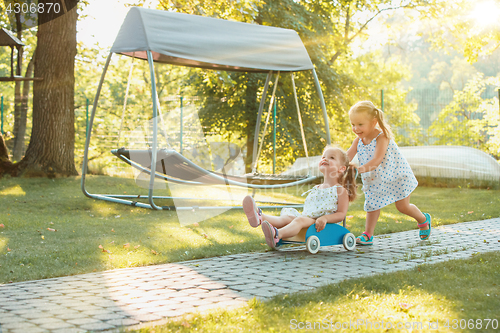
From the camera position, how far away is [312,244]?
335cm

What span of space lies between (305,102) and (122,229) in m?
10.8

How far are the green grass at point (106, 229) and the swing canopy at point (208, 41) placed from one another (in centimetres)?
188

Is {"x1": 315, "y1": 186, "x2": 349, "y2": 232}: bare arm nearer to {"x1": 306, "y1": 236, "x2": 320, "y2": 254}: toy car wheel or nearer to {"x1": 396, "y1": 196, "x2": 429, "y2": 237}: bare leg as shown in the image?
{"x1": 306, "y1": 236, "x2": 320, "y2": 254}: toy car wheel

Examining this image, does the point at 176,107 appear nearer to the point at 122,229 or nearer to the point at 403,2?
the point at 122,229

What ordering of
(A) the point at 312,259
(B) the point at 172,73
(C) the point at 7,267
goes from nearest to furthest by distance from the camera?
(C) the point at 7,267, (A) the point at 312,259, (B) the point at 172,73

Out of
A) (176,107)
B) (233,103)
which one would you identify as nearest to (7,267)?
(176,107)

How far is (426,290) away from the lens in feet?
7.70

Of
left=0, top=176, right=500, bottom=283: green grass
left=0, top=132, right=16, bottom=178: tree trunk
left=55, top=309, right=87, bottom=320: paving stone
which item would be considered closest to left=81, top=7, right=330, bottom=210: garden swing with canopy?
left=0, top=176, right=500, bottom=283: green grass

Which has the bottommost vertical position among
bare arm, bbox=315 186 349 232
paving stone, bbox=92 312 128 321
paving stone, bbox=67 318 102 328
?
paving stone, bbox=92 312 128 321

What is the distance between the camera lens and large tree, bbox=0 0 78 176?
808 cm

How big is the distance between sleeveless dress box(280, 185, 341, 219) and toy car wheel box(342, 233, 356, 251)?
22cm

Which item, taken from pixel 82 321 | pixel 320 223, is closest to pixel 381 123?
pixel 320 223

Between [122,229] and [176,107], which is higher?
[176,107]

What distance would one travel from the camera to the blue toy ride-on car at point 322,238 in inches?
132
